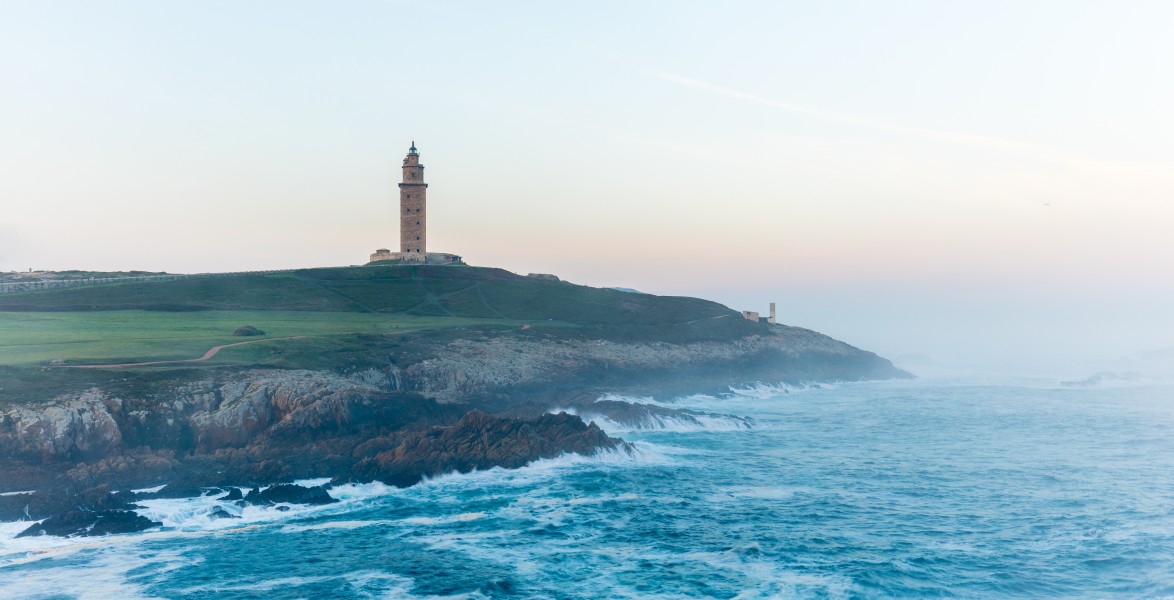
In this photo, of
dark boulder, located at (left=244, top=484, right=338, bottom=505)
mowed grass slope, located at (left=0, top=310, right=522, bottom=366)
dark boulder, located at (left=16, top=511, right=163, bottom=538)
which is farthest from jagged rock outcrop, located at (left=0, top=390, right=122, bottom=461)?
dark boulder, located at (left=244, top=484, right=338, bottom=505)

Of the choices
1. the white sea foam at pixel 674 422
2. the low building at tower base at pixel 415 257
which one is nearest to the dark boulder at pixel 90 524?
the white sea foam at pixel 674 422

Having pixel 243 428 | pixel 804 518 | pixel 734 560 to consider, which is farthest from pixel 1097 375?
pixel 243 428

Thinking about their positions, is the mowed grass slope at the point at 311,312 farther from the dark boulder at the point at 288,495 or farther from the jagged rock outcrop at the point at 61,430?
the dark boulder at the point at 288,495

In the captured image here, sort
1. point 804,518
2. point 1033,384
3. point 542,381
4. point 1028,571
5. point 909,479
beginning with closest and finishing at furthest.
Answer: point 1028,571 < point 804,518 < point 909,479 < point 542,381 < point 1033,384

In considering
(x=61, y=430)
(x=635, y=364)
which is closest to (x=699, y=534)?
(x=61, y=430)

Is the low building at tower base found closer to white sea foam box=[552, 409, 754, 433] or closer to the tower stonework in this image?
the tower stonework

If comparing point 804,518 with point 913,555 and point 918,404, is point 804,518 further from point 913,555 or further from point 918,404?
point 918,404
